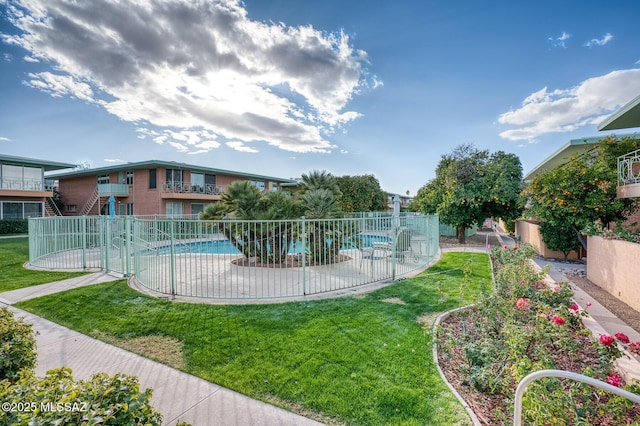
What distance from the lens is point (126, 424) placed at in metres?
1.50

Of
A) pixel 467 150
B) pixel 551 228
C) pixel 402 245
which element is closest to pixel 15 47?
pixel 402 245

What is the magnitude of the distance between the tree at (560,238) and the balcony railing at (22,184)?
36755mm

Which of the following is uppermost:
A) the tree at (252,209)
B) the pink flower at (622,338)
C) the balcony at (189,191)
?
the balcony at (189,191)

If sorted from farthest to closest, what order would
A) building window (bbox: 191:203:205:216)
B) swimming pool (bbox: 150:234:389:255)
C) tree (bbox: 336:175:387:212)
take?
tree (bbox: 336:175:387:212) → building window (bbox: 191:203:205:216) → swimming pool (bbox: 150:234:389:255)

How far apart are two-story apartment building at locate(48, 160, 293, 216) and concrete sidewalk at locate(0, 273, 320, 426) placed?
22040mm

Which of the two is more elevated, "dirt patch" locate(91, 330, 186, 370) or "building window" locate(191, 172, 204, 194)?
"building window" locate(191, 172, 204, 194)

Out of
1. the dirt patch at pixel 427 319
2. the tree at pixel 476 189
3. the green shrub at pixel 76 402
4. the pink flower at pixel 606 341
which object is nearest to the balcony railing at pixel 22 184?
the green shrub at pixel 76 402

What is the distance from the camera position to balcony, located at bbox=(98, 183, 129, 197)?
25531 millimetres

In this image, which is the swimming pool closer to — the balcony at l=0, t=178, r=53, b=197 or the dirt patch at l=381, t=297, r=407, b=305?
the dirt patch at l=381, t=297, r=407, b=305

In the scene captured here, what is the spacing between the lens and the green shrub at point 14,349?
2.39 meters

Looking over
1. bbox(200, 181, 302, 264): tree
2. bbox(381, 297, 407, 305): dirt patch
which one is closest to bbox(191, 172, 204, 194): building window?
bbox(200, 181, 302, 264): tree

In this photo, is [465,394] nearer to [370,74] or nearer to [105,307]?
[105,307]

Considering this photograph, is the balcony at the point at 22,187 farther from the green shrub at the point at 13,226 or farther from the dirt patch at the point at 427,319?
the dirt patch at the point at 427,319

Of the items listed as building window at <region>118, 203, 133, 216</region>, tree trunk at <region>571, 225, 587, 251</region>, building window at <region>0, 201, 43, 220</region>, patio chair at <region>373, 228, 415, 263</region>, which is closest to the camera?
patio chair at <region>373, 228, 415, 263</region>
